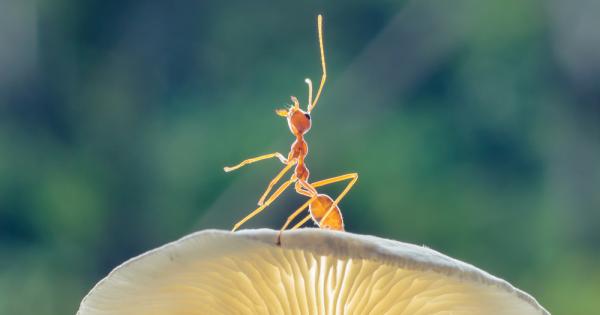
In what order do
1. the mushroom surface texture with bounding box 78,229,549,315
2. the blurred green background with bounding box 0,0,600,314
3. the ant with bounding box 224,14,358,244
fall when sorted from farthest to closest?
the blurred green background with bounding box 0,0,600,314 < the ant with bounding box 224,14,358,244 < the mushroom surface texture with bounding box 78,229,549,315

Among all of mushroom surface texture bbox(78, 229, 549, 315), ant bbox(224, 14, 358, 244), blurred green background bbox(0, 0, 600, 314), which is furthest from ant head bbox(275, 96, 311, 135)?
blurred green background bbox(0, 0, 600, 314)

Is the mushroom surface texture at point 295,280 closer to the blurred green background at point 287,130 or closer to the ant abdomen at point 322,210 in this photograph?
the ant abdomen at point 322,210

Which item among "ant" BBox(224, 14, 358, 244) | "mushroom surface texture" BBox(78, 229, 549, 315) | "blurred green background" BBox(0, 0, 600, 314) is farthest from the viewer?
"blurred green background" BBox(0, 0, 600, 314)

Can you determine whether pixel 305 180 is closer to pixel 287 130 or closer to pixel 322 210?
pixel 322 210

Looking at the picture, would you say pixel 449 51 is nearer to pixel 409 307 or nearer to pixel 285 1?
pixel 285 1

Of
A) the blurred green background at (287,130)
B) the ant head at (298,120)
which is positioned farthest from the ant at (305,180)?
the blurred green background at (287,130)

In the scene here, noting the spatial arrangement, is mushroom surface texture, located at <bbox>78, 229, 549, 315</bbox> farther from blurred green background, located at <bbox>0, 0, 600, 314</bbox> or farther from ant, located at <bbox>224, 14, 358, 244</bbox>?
blurred green background, located at <bbox>0, 0, 600, 314</bbox>

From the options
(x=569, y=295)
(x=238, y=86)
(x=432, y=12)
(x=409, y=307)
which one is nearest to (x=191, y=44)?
(x=238, y=86)
